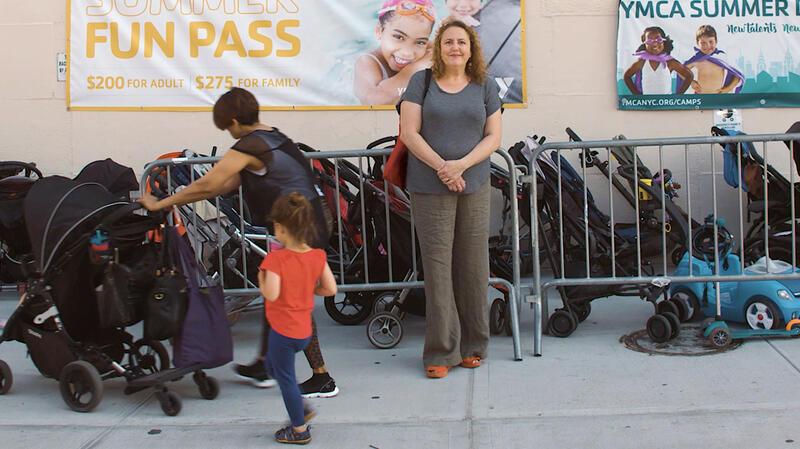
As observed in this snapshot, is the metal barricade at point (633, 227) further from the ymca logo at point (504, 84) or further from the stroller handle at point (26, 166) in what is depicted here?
the stroller handle at point (26, 166)

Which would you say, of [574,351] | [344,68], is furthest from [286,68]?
[574,351]

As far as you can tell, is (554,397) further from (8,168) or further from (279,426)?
(8,168)

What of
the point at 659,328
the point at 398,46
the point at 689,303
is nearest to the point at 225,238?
the point at 398,46

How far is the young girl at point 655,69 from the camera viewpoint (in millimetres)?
7785

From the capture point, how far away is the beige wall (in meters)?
7.89

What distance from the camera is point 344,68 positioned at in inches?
315

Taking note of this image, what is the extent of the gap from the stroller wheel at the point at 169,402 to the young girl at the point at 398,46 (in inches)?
146

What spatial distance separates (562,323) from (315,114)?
294 cm

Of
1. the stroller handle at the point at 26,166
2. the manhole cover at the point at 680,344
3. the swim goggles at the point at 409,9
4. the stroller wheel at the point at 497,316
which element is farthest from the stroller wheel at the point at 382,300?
the stroller handle at the point at 26,166

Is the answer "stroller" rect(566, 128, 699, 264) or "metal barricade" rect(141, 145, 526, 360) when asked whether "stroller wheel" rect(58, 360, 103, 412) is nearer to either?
"metal barricade" rect(141, 145, 526, 360)

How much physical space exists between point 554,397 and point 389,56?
A: 3748 mm

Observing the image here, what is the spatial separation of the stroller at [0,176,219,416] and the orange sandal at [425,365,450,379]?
1.20 m

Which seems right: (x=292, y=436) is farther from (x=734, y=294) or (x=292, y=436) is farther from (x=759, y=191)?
(x=759, y=191)

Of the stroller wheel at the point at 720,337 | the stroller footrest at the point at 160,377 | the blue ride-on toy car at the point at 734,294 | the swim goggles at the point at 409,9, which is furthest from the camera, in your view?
the swim goggles at the point at 409,9
